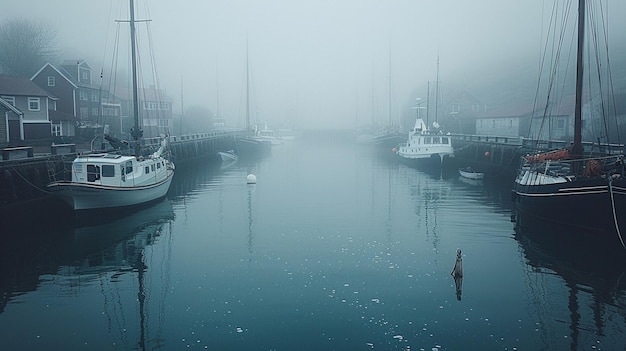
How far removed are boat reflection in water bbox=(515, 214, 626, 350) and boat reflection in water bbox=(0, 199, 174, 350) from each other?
11.2 meters

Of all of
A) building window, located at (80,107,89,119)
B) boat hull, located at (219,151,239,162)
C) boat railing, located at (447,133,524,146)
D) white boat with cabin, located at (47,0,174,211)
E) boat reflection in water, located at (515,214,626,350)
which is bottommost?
boat reflection in water, located at (515,214,626,350)

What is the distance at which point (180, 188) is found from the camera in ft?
146

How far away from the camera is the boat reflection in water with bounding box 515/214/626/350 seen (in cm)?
1417

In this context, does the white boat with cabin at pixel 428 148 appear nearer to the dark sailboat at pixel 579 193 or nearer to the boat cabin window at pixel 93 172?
the dark sailboat at pixel 579 193

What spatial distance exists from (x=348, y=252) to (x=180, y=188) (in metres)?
25.3

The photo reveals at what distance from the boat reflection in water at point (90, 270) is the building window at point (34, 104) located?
26.6 meters

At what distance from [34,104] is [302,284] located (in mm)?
42438

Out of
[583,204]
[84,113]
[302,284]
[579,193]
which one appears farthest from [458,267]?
[84,113]

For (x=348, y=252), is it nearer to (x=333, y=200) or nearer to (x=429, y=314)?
(x=429, y=314)

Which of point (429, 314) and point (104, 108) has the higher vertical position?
point (104, 108)

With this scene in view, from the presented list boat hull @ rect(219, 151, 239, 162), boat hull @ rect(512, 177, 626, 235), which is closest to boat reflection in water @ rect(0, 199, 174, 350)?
boat hull @ rect(512, 177, 626, 235)

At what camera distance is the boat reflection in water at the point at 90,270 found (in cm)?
1490

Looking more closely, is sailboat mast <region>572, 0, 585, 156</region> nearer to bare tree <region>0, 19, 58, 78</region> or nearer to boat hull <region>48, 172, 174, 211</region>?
boat hull <region>48, 172, 174, 211</region>

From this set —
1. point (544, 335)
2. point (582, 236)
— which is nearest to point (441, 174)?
point (582, 236)
